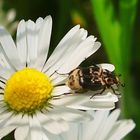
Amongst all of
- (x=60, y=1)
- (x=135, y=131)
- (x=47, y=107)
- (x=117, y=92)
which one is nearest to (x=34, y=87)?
(x=47, y=107)

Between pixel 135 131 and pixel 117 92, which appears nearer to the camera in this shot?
pixel 117 92

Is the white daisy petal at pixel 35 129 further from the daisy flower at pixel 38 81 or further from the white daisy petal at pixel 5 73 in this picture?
the white daisy petal at pixel 5 73

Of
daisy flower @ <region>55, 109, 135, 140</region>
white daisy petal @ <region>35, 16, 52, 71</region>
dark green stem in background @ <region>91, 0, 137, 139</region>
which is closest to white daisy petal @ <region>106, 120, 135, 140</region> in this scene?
daisy flower @ <region>55, 109, 135, 140</region>

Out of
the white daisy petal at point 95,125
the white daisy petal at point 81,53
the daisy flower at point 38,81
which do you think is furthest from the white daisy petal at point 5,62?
the white daisy petal at point 95,125

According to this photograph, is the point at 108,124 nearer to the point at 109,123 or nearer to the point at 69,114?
the point at 109,123

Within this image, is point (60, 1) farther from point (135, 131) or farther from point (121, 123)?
point (121, 123)

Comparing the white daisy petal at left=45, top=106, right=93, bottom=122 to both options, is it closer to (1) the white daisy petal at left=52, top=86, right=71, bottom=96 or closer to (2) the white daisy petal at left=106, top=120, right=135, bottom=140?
(1) the white daisy petal at left=52, top=86, right=71, bottom=96
